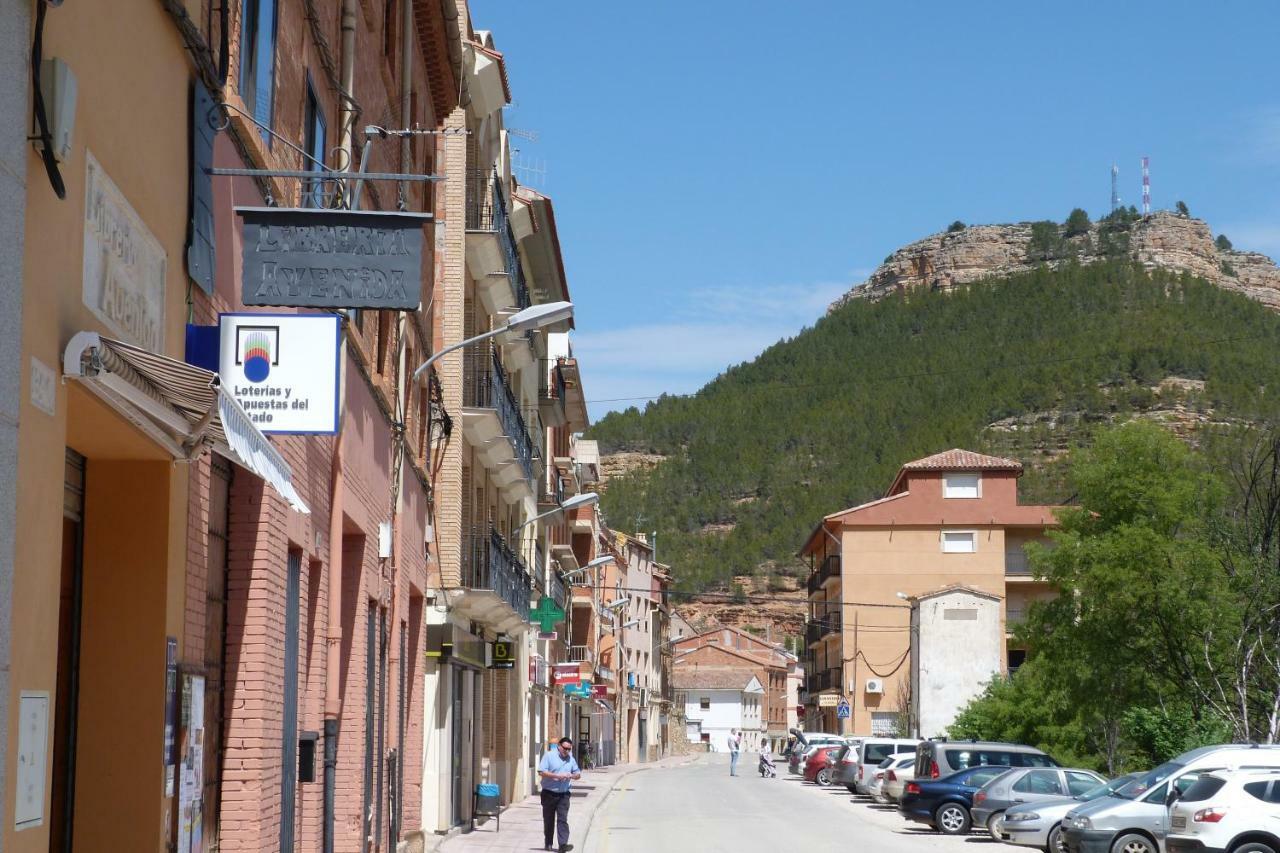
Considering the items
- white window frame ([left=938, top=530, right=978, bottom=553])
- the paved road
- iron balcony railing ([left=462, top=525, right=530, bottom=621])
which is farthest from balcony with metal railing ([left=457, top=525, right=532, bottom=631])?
white window frame ([left=938, top=530, right=978, bottom=553])

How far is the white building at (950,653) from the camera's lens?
65000 mm

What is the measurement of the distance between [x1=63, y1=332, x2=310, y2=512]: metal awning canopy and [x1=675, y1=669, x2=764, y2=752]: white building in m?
145

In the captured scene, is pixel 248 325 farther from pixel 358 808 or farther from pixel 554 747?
pixel 554 747

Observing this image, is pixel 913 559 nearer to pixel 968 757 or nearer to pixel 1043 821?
pixel 968 757

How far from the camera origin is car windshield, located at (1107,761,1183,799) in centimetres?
2272

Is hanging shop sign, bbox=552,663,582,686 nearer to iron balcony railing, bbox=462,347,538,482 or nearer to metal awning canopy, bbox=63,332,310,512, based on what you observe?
iron balcony railing, bbox=462,347,538,482

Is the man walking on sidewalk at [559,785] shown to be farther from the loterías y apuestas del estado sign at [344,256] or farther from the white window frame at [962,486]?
the white window frame at [962,486]

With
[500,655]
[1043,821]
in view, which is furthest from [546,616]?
[1043,821]

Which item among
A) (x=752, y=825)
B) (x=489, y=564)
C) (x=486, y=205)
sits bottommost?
(x=752, y=825)

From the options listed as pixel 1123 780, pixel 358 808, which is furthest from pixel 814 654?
pixel 358 808

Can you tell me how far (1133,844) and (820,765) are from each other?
123 feet

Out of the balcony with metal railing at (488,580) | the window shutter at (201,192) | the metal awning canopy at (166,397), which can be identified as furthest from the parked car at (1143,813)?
the metal awning canopy at (166,397)

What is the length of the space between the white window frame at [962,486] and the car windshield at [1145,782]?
5798 cm

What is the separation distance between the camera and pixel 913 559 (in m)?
81.2
